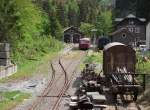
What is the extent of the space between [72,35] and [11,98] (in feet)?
290

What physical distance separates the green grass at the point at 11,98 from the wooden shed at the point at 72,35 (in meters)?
85.3

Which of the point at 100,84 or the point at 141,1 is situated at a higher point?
the point at 141,1

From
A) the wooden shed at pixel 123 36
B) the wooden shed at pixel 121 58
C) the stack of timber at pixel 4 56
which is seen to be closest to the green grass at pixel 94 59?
the stack of timber at pixel 4 56

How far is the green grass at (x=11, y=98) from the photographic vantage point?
25945 mm

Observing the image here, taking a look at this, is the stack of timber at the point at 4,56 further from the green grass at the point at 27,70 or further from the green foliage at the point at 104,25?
the green foliage at the point at 104,25

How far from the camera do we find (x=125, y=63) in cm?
3322

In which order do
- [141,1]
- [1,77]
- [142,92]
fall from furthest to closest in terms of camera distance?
[141,1]
[1,77]
[142,92]

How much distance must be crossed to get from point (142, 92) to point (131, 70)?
3.80m

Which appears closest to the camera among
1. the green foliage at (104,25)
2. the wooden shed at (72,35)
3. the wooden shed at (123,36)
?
the wooden shed at (123,36)

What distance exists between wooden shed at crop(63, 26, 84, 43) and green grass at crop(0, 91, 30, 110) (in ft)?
280

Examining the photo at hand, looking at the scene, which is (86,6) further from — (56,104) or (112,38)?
(56,104)

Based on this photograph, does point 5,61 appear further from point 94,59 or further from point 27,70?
point 94,59

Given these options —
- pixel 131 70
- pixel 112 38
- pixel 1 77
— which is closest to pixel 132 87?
pixel 131 70

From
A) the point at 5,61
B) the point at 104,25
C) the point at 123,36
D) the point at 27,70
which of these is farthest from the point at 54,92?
the point at 104,25
